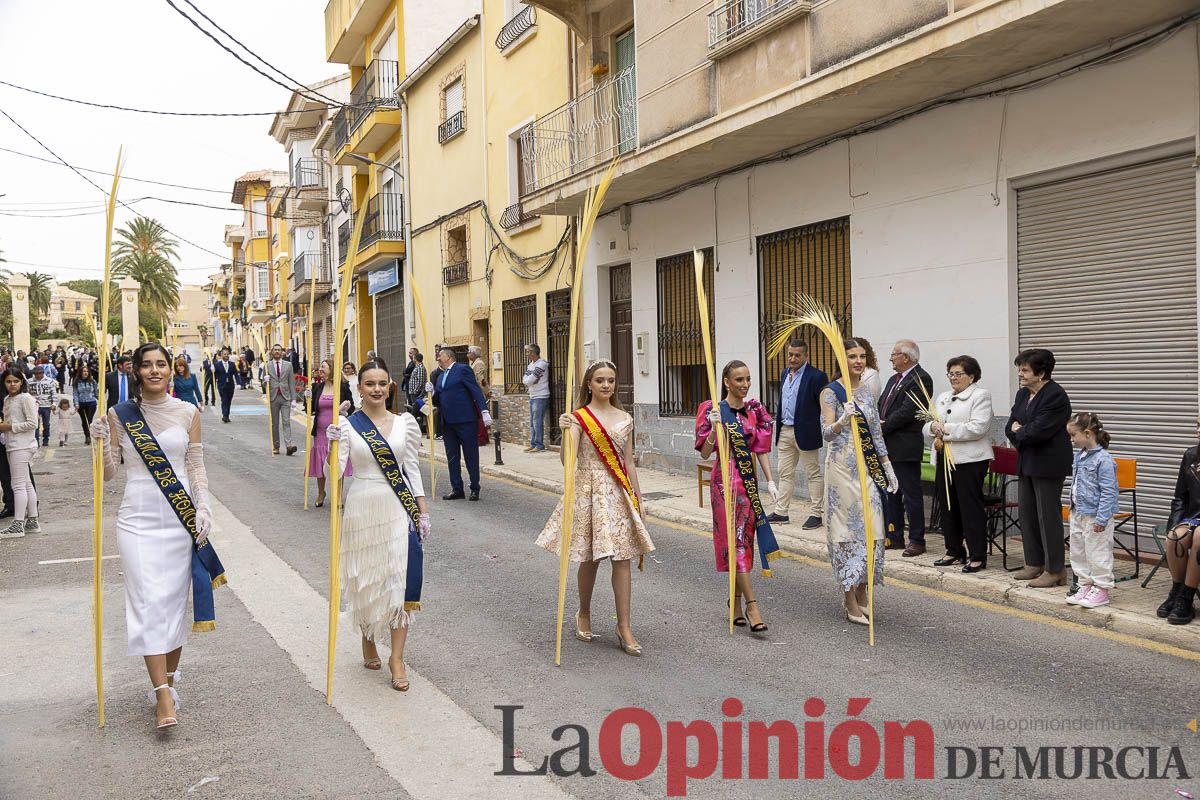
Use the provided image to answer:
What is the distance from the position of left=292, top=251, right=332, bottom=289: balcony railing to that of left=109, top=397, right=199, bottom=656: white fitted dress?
112ft

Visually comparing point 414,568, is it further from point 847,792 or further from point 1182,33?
point 1182,33

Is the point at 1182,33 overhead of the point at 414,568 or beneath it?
overhead

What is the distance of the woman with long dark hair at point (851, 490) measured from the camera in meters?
6.41

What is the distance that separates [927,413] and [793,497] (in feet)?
12.4

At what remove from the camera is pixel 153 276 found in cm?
6050

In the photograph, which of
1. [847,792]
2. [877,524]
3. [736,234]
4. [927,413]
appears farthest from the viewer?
[736,234]

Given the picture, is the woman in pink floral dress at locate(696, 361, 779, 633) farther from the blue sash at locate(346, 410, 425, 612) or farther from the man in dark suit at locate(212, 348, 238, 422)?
the man in dark suit at locate(212, 348, 238, 422)

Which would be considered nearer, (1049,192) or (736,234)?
(1049,192)

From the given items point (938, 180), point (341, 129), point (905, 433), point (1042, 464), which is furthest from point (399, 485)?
point (341, 129)

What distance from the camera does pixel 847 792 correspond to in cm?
397

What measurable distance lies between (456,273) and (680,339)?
9428mm

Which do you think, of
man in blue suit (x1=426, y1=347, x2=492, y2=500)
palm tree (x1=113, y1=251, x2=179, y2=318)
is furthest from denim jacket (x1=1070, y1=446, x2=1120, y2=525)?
palm tree (x1=113, y1=251, x2=179, y2=318)

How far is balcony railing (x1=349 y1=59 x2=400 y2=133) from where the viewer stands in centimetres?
2547

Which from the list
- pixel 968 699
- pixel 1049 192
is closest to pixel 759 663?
pixel 968 699
